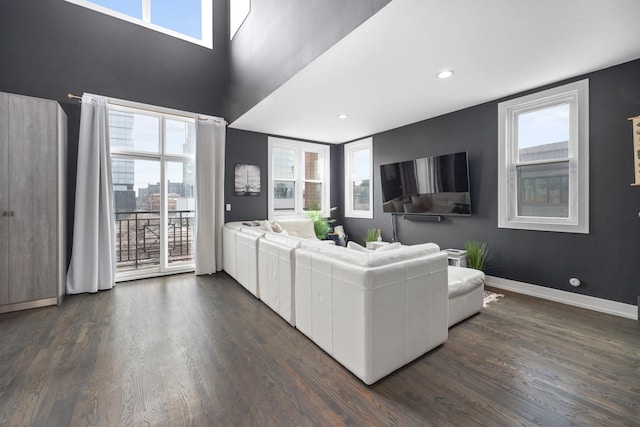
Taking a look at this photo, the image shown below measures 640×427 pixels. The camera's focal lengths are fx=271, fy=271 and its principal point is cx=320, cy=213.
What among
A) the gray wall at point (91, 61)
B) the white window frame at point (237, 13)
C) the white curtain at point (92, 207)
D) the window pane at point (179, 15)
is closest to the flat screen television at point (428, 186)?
the white window frame at point (237, 13)

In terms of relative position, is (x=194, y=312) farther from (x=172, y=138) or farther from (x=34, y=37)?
(x=34, y=37)

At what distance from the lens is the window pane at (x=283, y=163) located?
5.45 metres

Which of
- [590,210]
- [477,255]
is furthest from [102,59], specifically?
[590,210]

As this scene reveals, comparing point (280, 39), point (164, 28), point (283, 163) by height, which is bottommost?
point (283, 163)

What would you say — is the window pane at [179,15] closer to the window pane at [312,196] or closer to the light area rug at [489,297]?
the window pane at [312,196]

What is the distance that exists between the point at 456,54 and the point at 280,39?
187 centimetres

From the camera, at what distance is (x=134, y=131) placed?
412cm

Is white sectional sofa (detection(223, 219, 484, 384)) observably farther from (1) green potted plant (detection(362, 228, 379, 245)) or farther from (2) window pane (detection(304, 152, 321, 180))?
(2) window pane (detection(304, 152, 321, 180))

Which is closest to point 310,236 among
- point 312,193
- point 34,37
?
point 312,193

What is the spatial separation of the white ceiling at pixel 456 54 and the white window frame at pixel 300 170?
1.41m

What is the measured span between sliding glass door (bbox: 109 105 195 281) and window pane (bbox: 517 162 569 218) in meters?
4.87

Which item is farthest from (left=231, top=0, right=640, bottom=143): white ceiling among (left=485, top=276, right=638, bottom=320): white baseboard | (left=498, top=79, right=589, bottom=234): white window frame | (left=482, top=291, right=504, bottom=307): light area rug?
(left=482, top=291, right=504, bottom=307): light area rug

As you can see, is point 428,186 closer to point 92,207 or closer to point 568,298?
point 568,298

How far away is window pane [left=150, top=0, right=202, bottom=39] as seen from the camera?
4309mm
